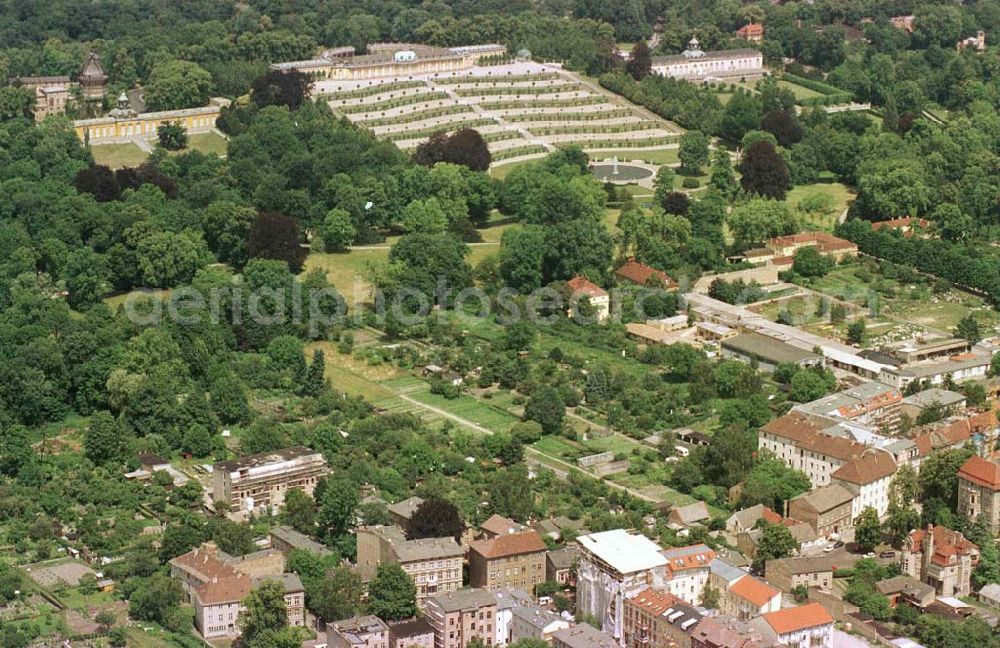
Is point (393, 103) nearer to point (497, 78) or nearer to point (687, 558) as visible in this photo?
point (497, 78)

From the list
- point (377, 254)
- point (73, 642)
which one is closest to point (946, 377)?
point (377, 254)

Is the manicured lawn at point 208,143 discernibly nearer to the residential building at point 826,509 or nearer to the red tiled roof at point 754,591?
the residential building at point 826,509

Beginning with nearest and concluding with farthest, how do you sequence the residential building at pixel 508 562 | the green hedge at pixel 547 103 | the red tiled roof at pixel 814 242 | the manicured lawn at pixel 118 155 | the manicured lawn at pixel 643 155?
the residential building at pixel 508 562 < the red tiled roof at pixel 814 242 < the manicured lawn at pixel 118 155 < the manicured lawn at pixel 643 155 < the green hedge at pixel 547 103

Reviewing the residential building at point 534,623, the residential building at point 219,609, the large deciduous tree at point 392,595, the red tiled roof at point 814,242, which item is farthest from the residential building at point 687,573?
the red tiled roof at point 814,242

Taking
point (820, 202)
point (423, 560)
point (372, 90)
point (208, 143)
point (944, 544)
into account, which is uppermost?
point (372, 90)

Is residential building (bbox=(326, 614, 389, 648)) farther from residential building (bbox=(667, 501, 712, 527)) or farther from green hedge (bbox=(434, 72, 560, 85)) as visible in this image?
green hedge (bbox=(434, 72, 560, 85))

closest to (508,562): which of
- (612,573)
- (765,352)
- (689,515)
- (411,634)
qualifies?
(612,573)

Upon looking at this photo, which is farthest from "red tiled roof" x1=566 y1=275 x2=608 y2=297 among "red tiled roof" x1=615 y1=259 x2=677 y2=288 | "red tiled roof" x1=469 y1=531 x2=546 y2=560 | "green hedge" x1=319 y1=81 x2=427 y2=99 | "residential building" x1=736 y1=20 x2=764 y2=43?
"residential building" x1=736 y1=20 x2=764 y2=43
